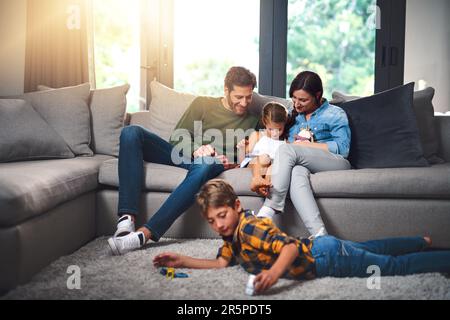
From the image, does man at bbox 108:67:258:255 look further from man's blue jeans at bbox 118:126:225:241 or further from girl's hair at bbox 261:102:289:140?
girl's hair at bbox 261:102:289:140

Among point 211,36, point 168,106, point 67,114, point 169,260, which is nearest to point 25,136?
point 67,114

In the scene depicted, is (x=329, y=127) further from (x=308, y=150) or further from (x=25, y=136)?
(x=25, y=136)

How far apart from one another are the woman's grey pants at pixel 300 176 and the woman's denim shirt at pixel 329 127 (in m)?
0.11

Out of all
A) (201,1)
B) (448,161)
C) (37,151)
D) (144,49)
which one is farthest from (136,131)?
(201,1)

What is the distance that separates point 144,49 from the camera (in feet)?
15.1

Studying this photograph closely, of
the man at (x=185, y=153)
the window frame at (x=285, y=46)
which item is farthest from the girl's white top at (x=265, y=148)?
the window frame at (x=285, y=46)

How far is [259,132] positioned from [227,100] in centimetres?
27

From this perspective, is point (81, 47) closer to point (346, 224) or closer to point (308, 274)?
point (346, 224)

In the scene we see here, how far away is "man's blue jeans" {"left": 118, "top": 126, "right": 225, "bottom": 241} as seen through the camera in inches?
95.6

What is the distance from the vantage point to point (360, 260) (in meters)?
1.97

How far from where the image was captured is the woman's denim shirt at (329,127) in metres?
2.72

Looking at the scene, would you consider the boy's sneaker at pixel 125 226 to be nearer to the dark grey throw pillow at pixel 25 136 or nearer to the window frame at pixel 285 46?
the dark grey throw pillow at pixel 25 136

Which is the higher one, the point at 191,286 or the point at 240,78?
the point at 240,78

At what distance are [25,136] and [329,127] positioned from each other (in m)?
1.65
